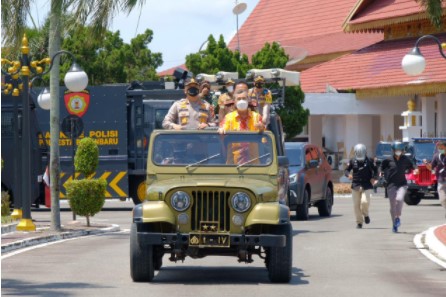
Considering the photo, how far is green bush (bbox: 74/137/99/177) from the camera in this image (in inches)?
1113

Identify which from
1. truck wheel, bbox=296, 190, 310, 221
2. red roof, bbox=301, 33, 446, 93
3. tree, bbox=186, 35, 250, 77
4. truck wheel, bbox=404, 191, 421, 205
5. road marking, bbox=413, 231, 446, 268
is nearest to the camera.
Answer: road marking, bbox=413, 231, 446, 268

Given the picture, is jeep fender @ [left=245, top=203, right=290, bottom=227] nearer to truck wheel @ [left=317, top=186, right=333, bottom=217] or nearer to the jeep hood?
Answer: the jeep hood

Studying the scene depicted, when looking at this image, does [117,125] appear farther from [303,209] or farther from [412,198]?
[412,198]

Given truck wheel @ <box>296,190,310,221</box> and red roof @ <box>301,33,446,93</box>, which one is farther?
red roof @ <box>301,33,446,93</box>

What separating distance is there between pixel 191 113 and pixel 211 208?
2.34 m

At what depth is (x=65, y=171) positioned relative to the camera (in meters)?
34.8

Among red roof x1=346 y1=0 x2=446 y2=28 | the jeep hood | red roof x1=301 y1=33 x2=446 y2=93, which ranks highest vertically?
red roof x1=346 y1=0 x2=446 y2=28

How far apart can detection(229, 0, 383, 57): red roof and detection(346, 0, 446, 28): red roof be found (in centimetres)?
1089

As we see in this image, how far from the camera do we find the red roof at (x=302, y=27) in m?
73.6

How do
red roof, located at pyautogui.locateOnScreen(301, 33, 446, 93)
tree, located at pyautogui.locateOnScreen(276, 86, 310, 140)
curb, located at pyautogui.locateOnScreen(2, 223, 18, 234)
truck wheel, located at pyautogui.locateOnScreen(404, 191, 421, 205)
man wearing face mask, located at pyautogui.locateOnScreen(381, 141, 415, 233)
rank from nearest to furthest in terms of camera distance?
curb, located at pyautogui.locateOnScreen(2, 223, 18, 234), man wearing face mask, located at pyautogui.locateOnScreen(381, 141, 415, 233), truck wheel, located at pyautogui.locateOnScreen(404, 191, 421, 205), red roof, located at pyautogui.locateOnScreen(301, 33, 446, 93), tree, located at pyautogui.locateOnScreen(276, 86, 310, 140)

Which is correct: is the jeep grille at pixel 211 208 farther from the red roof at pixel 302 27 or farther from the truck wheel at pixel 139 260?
the red roof at pixel 302 27

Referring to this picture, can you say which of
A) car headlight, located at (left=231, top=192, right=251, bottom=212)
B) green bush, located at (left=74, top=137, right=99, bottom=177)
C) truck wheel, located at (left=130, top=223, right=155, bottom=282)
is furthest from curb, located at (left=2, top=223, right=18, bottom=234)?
car headlight, located at (left=231, top=192, right=251, bottom=212)

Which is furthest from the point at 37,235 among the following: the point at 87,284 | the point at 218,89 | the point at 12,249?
the point at 87,284

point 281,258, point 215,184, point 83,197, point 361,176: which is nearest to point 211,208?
point 215,184
